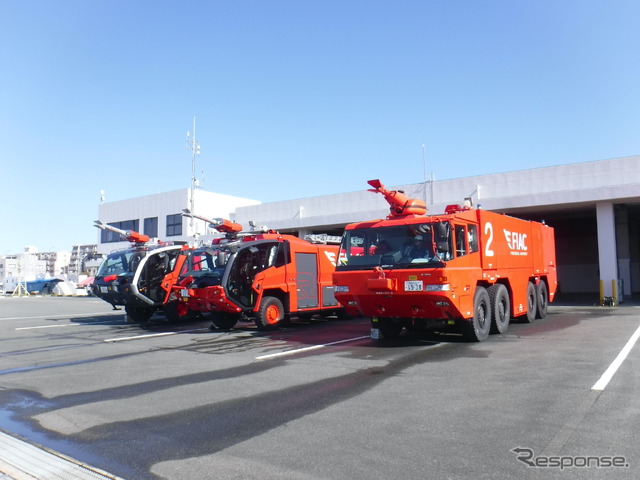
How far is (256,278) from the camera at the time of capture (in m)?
13.2

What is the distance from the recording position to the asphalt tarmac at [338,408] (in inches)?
160

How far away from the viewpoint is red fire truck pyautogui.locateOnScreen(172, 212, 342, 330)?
1323cm

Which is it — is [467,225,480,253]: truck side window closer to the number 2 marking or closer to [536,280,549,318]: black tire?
the number 2 marking

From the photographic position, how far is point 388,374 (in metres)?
7.44

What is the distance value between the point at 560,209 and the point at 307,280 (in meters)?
13.8

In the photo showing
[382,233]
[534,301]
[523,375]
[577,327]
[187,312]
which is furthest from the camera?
[187,312]

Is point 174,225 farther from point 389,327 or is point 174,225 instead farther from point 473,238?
point 473,238

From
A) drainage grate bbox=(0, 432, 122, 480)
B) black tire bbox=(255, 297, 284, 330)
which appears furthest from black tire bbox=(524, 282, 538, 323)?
drainage grate bbox=(0, 432, 122, 480)

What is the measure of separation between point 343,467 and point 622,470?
6.91 ft

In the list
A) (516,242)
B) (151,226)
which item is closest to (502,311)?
(516,242)

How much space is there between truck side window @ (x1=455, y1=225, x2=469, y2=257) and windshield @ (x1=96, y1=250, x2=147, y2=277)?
Answer: 10.8 m

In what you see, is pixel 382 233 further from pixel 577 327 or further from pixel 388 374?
pixel 577 327

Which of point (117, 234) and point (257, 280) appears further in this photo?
point (117, 234)

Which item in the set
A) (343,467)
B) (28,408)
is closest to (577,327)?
(343,467)
